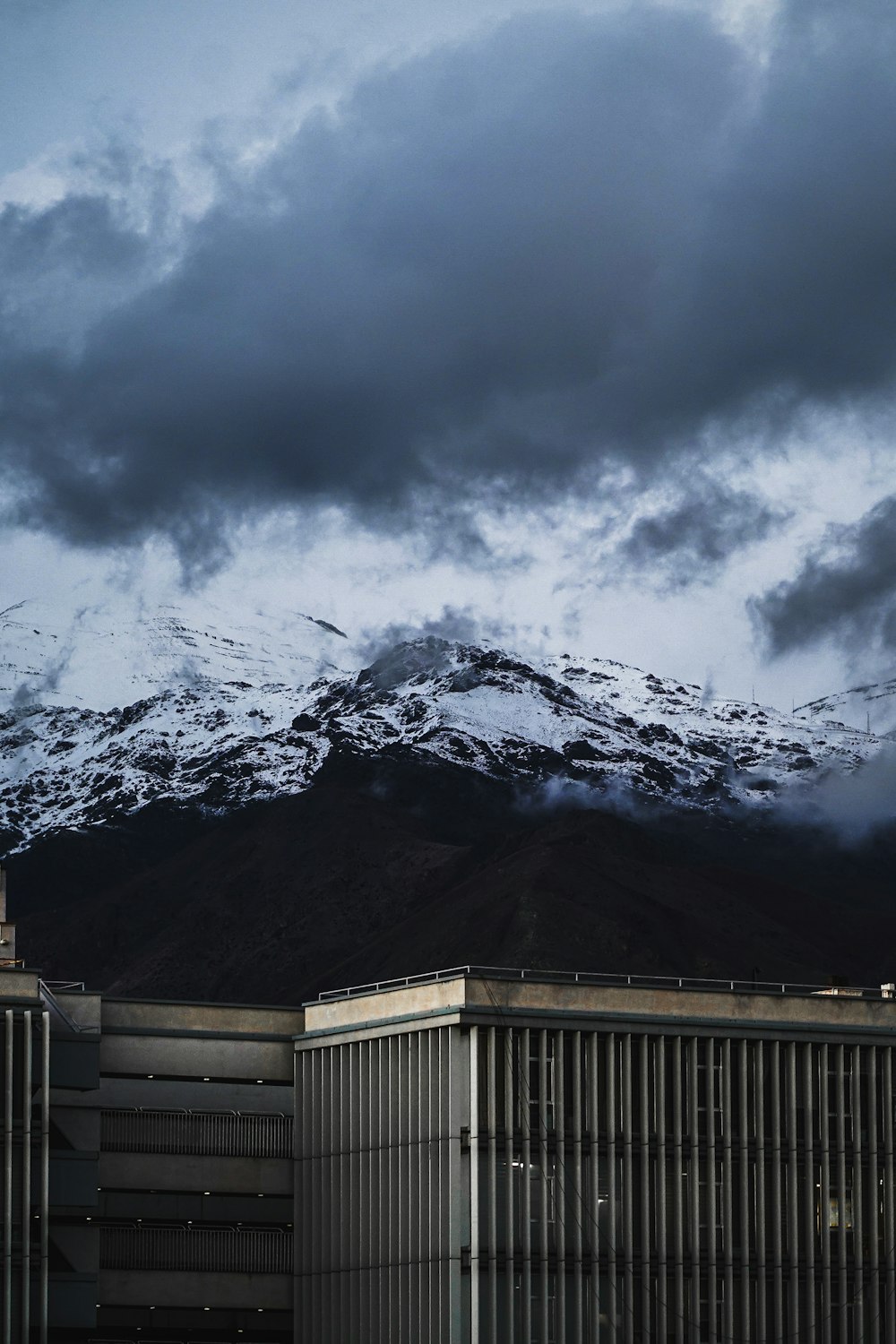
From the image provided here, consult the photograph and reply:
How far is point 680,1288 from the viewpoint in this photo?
10162 cm

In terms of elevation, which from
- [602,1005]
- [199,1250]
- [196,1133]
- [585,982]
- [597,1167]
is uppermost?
[585,982]

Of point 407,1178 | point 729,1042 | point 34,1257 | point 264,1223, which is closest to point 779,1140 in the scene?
point 729,1042

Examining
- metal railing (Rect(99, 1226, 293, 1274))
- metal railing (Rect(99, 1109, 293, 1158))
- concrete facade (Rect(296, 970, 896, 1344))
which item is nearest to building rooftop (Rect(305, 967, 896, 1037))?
concrete facade (Rect(296, 970, 896, 1344))

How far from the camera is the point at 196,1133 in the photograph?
4284 inches

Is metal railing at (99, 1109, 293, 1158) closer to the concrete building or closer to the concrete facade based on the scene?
the concrete building

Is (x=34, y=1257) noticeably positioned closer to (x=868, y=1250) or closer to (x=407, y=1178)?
(x=407, y=1178)

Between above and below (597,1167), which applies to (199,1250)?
below

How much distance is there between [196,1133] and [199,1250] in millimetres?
5139

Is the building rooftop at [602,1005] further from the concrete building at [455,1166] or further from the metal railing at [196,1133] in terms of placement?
Result: the metal railing at [196,1133]

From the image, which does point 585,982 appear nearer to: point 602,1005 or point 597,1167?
point 602,1005

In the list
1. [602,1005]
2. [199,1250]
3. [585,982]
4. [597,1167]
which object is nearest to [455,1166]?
[597,1167]

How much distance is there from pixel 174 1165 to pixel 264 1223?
5.08 m

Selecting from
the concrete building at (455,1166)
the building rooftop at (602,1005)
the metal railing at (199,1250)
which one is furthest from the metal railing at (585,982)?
the metal railing at (199,1250)

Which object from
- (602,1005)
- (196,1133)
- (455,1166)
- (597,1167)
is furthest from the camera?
(196,1133)
